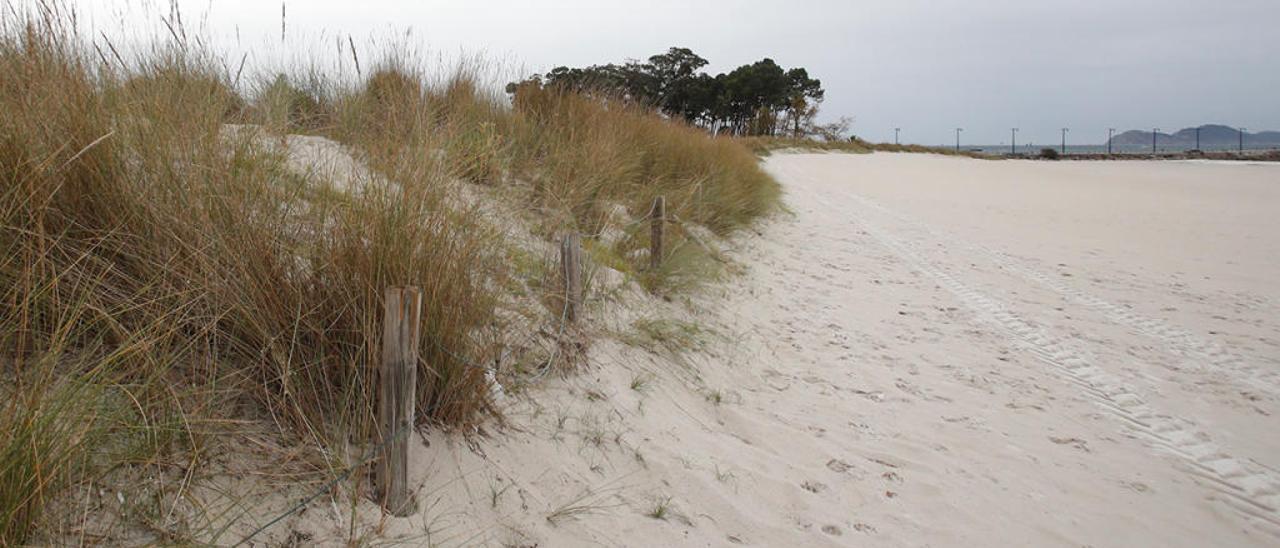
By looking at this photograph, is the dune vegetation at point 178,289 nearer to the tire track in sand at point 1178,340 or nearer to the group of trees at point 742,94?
the tire track in sand at point 1178,340

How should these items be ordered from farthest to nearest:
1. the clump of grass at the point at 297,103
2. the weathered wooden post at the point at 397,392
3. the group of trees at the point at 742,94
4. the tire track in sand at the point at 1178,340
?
the group of trees at the point at 742,94 < the clump of grass at the point at 297,103 < the tire track in sand at the point at 1178,340 < the weathered wooden post at the point at 397,392

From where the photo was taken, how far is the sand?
2.48 meters

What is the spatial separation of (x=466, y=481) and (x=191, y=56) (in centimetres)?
271

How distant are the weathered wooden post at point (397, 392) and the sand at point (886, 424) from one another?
3.3 inches

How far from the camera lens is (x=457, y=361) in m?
2.39

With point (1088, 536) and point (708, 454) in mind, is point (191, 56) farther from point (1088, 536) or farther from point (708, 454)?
point (1088, 536)

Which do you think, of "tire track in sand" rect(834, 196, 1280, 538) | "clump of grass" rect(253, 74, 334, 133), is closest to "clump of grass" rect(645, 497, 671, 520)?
"tire track in sand" rect(834, 196, 1280, 538)

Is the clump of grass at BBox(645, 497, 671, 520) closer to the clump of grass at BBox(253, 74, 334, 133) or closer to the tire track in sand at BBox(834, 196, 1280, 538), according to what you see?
the tire track in sand at BBox(834, 196, 1280, 538)

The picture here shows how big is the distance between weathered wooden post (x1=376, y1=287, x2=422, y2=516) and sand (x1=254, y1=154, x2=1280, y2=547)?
3.3 inches

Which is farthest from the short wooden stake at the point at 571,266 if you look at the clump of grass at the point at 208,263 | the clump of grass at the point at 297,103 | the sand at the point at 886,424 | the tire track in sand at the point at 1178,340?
the tire track in sand at the point at 1178,340

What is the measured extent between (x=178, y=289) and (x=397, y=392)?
836mm

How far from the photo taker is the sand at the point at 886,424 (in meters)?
2.48

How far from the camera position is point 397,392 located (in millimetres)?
1956

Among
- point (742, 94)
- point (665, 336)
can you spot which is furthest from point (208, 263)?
point (742, 94)
